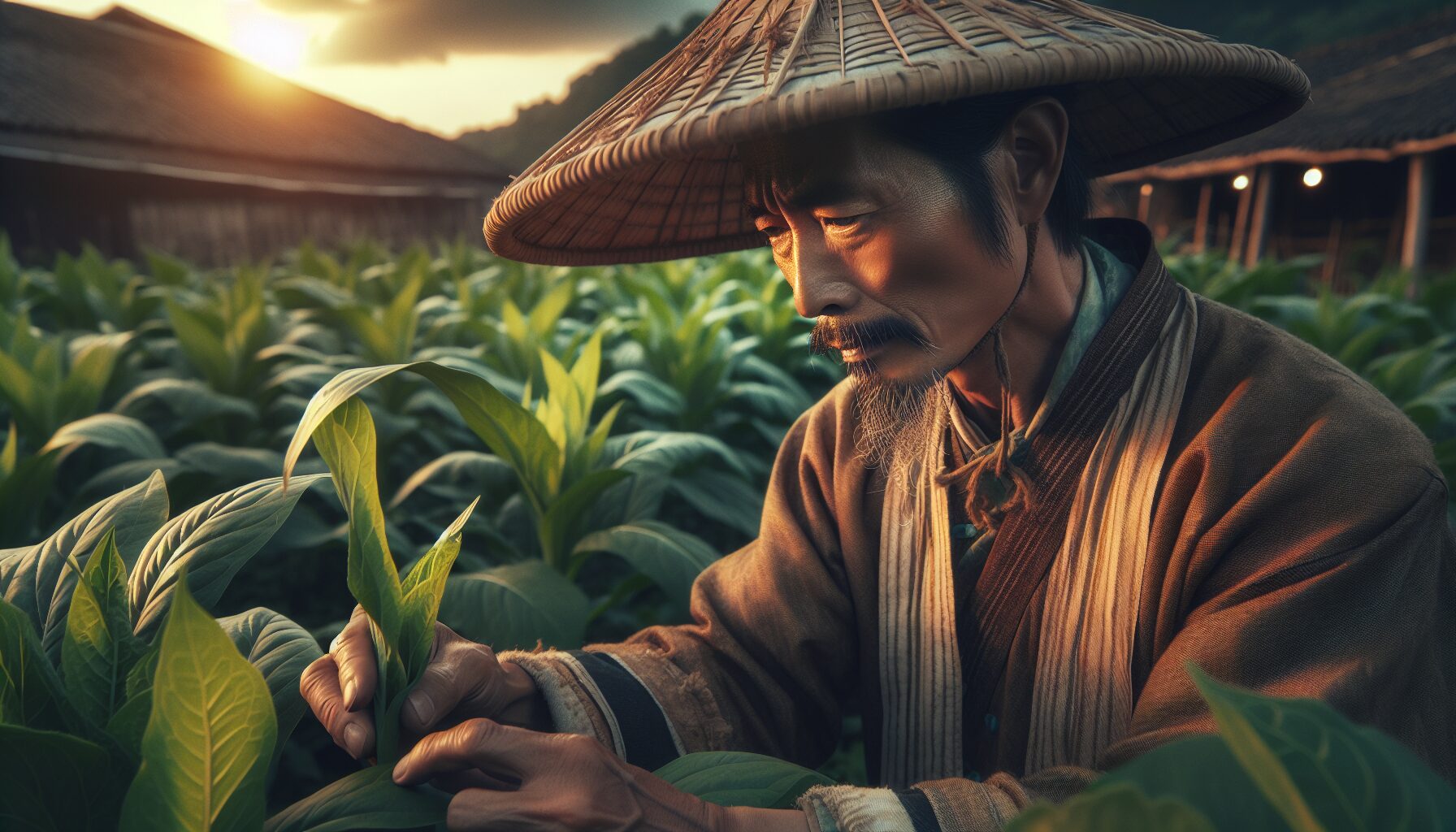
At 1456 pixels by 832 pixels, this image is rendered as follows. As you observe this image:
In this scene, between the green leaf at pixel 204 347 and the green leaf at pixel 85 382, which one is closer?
the green leaf at pixel 85 382

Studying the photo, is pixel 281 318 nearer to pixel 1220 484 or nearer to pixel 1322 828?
pixel 1220 484

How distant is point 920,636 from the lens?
1372 mm

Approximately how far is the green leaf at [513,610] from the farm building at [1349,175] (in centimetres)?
891

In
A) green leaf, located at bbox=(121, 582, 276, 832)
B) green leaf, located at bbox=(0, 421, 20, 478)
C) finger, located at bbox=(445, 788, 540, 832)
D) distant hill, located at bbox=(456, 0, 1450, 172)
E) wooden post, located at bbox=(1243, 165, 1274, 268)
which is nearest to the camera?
green leaf, located at bbox=(121, 582, 276, 832)

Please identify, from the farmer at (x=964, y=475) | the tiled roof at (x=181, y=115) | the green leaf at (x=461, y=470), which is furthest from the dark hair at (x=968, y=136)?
the tiled roof at (x=181, y=115)

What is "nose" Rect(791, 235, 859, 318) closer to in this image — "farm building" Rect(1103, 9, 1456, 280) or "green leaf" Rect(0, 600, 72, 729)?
"green leaf" Rect(0, 600, 72, 729)

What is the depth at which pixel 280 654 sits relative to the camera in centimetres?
92

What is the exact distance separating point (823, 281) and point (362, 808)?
772mm

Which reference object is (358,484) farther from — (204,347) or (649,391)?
(204,347)

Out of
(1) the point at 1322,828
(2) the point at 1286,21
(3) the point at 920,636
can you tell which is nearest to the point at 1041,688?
(3) the point at 920,636

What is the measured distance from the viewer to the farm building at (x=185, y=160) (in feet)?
40.7

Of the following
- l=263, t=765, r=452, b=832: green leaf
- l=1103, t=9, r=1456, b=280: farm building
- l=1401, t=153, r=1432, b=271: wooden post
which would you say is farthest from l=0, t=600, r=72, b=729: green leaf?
l=1401, t=153, r=1432, b=271: wooden post

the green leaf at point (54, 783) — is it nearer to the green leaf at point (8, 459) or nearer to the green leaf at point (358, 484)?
the green leaf at point (358, 484)

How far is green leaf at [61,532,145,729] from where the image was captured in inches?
32.1
